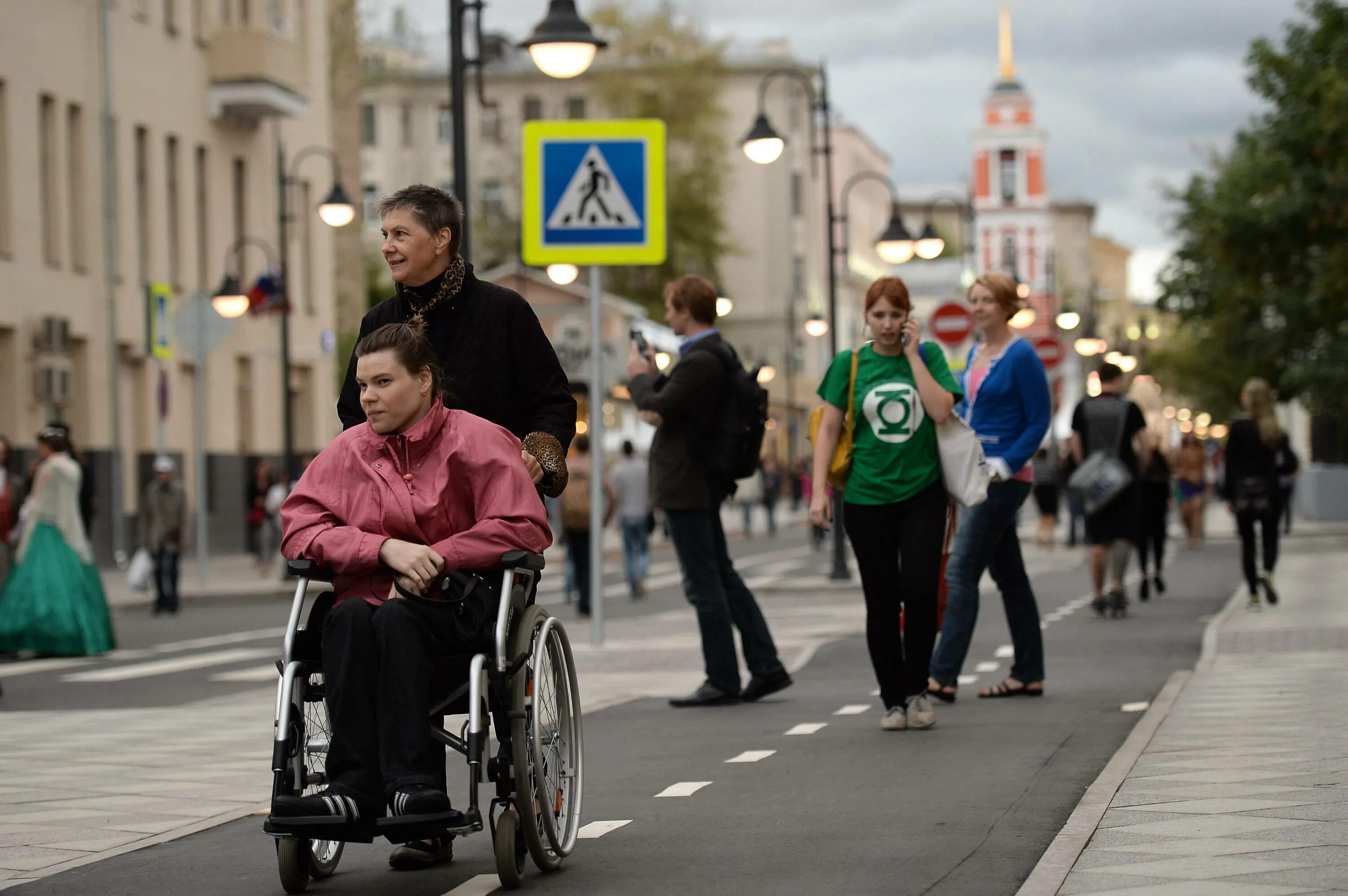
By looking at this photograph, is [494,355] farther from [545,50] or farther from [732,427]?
[545,50]

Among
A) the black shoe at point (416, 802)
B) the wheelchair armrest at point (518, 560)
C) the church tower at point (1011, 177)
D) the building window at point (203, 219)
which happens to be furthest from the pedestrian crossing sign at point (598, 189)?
the church tower at point (1011, 177)

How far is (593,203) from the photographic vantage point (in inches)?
567

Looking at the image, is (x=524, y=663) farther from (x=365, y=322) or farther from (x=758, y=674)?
(x=758, y=674)

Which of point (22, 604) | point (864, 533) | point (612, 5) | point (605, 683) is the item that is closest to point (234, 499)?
point (22, 604)

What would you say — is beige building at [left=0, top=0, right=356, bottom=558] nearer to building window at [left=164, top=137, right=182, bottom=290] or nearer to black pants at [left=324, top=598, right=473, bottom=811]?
building window at [left=164, top=137, right=182, bottom=290]

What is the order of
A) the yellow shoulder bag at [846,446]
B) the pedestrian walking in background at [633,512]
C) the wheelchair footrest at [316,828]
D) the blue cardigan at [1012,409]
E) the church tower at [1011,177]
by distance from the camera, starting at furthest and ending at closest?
1. the church tower at [1011,177]
2. the pedestrian walking in background at [633,512]
3. the blue cardigan at [1012,409]
4. the yellow shoulder bag at [846,446]
5. the wheelchair footrest at [316,828]

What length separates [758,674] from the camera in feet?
39.1

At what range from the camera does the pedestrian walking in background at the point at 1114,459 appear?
60.8 ft

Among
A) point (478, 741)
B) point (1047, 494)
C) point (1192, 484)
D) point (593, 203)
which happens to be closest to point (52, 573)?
point (593, 203)

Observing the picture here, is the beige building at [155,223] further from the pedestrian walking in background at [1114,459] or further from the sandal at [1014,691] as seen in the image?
the sandal at [1014,691]

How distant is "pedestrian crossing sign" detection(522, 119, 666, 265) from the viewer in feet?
47.1

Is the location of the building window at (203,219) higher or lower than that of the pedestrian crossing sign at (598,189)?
higher

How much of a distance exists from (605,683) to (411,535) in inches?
281

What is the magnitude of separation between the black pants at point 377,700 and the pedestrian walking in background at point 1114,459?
12.9 meters
